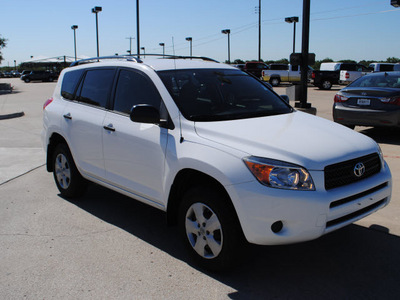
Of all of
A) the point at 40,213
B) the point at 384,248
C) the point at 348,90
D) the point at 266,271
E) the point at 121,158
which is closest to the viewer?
the point at 266,271

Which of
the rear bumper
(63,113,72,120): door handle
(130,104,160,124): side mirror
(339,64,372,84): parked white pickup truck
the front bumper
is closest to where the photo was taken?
the front bumper

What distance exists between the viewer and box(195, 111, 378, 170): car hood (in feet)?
10.8

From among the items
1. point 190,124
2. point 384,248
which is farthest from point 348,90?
point 190,124

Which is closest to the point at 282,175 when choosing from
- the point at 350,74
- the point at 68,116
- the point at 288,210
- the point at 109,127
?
the point at 288,210

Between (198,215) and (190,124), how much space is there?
803mm

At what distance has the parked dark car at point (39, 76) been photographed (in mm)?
52156

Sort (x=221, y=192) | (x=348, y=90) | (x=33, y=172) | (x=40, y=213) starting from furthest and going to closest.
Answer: (x=348, y=90)
(x=33, y=172)
(x=40, y=213)
(x=221, y=192)

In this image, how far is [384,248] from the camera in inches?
161

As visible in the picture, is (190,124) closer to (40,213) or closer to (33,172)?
(40,213)

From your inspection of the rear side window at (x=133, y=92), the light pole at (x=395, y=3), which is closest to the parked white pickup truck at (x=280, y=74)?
the light pole at (x=395, y=3)

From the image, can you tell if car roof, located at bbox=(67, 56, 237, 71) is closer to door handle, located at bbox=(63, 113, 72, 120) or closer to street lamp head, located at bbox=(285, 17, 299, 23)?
door handle, located at bbox=(63, 113, 72, 120)

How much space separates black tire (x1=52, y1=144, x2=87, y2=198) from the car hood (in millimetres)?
2358

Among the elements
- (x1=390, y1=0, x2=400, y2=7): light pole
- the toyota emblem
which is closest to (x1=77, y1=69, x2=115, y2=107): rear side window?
the toyota emblem

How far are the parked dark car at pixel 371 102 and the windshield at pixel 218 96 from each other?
17.1 feet
